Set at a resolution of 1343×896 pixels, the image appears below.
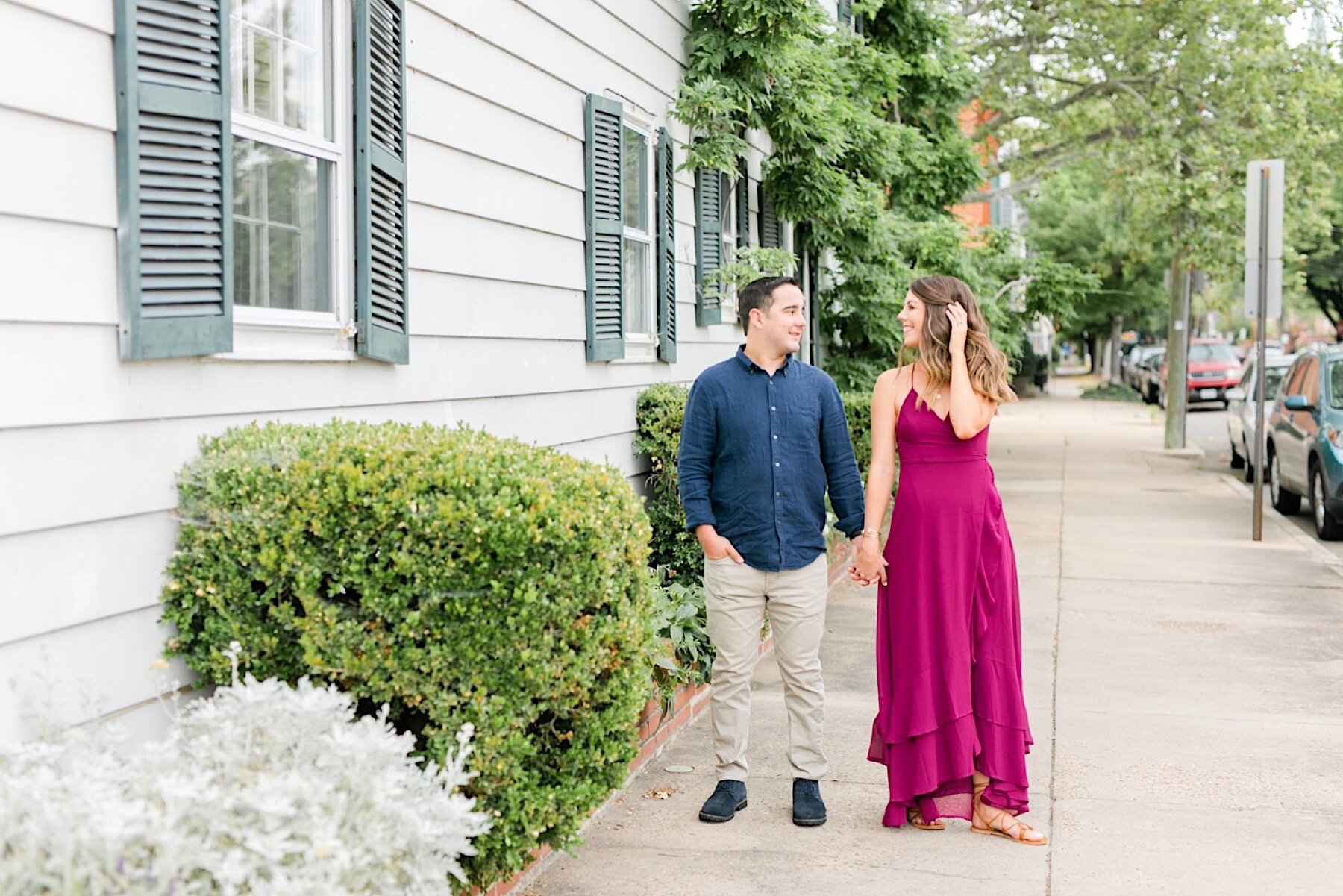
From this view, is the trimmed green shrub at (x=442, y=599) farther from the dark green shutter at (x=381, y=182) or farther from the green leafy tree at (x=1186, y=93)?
the green leafy tree at (x=1186, y=93)

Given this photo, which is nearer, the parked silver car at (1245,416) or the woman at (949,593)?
the woman at (949,593)

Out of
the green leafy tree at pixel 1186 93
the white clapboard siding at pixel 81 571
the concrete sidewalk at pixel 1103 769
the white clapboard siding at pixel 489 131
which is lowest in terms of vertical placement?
the concrete sidewalk at pixel 1103 769

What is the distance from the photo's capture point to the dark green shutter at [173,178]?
3.76 meters

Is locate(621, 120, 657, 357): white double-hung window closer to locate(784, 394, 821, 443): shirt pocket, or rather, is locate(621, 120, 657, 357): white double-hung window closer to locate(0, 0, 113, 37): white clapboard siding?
locate(784, 394, 821, 443): shirt pocket

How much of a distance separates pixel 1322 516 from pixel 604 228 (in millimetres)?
8497

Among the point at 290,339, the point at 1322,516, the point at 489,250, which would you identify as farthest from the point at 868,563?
the point at 1322,516

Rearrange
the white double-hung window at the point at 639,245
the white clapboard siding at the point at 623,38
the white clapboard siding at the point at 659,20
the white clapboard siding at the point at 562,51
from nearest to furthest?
1. the white clapboard siding at the point at 562,51
2. the white clapboard siding at the point at 623,38
3. the white clapboard siding at the point at 659,20
4. the white double-hung window at the point at 639,245

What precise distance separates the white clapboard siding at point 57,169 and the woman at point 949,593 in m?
2.57

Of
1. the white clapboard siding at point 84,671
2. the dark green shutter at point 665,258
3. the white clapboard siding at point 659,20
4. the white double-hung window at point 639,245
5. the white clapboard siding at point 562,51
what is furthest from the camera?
the dark green shutter at point 665,258

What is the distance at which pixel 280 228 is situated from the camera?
4844 mm

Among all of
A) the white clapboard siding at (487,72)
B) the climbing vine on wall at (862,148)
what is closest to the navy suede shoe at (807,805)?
the white clapboard siding at (487,72)

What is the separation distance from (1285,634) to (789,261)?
3890 mm

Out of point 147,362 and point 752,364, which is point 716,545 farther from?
point 147,362

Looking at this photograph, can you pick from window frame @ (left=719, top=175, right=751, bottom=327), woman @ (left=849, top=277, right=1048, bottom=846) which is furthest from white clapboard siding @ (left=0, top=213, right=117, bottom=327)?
window frame @ (left=719, top=175, right=751, bottom=327)
